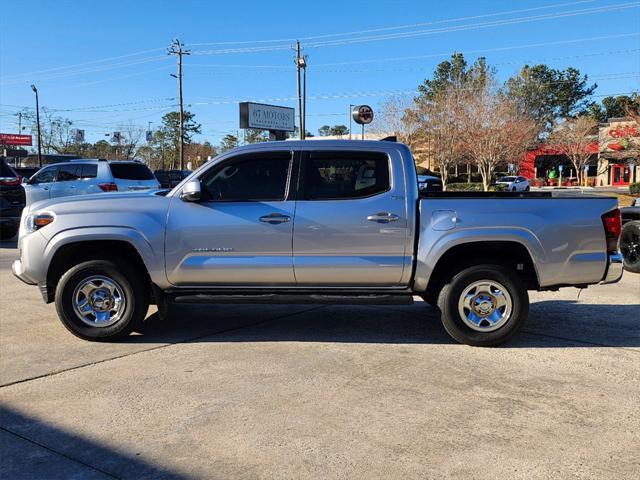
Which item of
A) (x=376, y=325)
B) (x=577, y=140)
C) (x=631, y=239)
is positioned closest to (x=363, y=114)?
(x=631, y=239)

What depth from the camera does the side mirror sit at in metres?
5.33

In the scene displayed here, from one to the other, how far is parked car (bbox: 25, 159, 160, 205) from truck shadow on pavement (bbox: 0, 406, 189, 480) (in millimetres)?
11428

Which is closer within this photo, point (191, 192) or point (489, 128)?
point (191, 192)

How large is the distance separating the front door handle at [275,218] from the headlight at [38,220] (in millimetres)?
2060

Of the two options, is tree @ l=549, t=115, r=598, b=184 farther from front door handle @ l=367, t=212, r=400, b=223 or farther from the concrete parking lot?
front door handle @ l=367, t=212, r=400, b=223

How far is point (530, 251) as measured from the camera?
209 inches

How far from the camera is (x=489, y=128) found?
4022 cm

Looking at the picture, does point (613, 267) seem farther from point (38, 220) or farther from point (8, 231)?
point (8, 231)

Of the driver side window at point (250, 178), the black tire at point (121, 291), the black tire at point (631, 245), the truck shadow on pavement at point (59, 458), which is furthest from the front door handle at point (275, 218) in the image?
the black tire at point (631, 245)

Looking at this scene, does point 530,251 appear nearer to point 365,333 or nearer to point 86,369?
point 365,333

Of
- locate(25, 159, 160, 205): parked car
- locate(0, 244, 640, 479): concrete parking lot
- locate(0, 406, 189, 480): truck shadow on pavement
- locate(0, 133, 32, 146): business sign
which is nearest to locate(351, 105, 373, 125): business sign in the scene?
locate(25, 159, 160, 205): parked car

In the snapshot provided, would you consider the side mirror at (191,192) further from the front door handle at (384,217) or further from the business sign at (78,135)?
the business sign at (78,135)

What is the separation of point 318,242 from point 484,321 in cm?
173

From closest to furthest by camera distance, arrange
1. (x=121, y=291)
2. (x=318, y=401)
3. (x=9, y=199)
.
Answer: (x=318, y=401) → (x=121, y=291) → (x=9, y=199)
